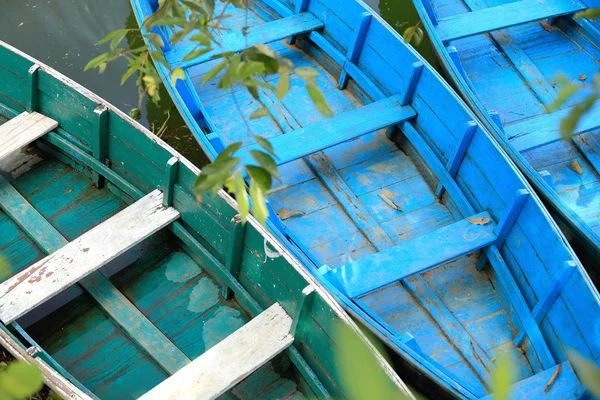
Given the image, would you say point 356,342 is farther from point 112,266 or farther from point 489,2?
point 489,2

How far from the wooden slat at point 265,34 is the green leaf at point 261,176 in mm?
3811

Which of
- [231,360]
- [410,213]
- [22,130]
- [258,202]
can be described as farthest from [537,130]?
[258,202]

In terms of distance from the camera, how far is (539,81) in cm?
602

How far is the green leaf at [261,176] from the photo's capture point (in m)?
1.78

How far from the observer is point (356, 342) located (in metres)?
0.92

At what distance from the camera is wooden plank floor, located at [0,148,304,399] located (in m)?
4.04

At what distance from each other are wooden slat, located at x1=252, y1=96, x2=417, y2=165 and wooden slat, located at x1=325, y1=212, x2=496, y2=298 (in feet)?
3.00

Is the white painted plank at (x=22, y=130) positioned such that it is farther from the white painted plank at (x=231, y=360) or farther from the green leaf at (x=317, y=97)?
the green leaf at (x=317, y=97)

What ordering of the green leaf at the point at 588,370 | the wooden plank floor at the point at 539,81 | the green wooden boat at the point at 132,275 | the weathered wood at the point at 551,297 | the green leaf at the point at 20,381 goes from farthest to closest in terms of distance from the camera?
the wooden plank floor at the point at 539,81
the weathered wood at the point at 551,297
the green wooden boat at the point at 132,275
the green leaf at the point at 20,381
the green leaf at the point at 588,370

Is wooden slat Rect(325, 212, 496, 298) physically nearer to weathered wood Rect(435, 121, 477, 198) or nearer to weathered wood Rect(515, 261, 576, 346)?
weathered wood Rect(435, 121, 477, 198)

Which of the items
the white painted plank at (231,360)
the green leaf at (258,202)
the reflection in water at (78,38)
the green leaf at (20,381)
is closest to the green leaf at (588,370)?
the green leaf at (20,381)

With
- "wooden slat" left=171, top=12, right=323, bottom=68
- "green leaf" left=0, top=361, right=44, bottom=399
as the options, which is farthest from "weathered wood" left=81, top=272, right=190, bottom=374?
"green leaf" left=0, top=361, right=44, bottom=399

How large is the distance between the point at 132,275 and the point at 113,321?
0.36 m

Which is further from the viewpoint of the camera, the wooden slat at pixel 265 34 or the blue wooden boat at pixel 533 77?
the wooden slat at pixel 265 34
